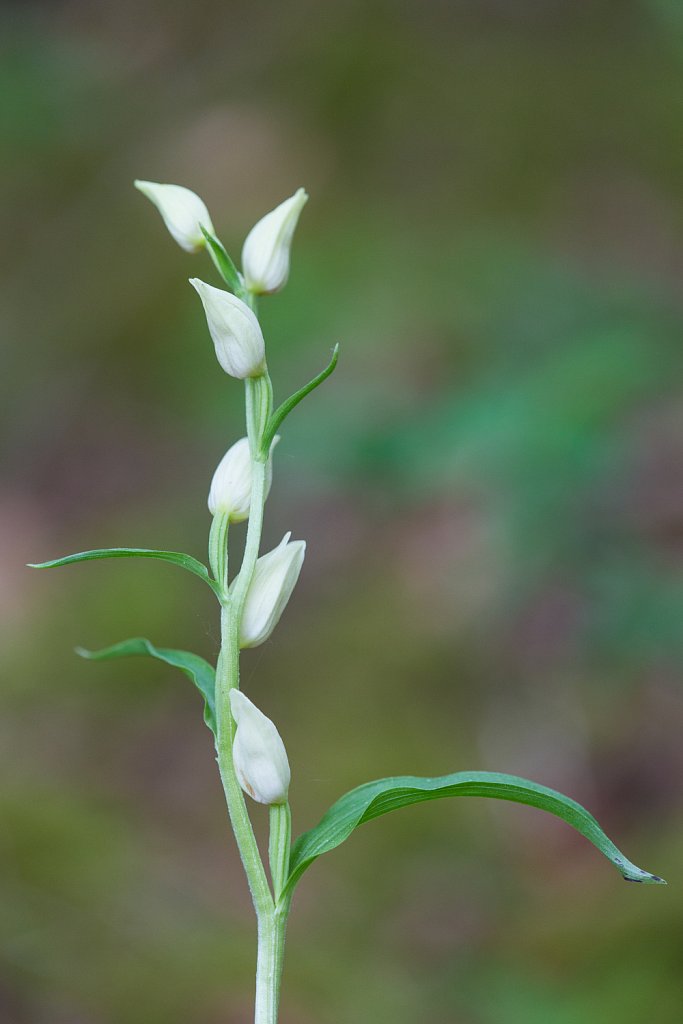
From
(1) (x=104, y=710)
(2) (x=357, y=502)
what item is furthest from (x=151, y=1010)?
(2) (x=357, y=502)

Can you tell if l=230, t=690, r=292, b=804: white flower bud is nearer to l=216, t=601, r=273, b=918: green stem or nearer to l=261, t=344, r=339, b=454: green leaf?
l=216, t=601, r=273, b=918: green stem

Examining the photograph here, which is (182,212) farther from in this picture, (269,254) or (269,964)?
(269,964)

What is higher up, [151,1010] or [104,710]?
[104,710]

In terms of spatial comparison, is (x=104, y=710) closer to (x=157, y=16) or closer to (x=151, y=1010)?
(x=151, y=1010)

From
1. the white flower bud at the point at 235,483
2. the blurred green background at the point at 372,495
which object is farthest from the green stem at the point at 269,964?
the blurred green background at the point at 372,495

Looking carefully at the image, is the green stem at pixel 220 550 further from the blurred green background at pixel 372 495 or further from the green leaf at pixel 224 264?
the blurred green background at pixel 372 495

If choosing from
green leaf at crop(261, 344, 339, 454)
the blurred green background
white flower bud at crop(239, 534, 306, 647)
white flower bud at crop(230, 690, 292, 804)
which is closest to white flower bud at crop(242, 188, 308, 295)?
green leaf at crop(261, 344, 339, 454)
